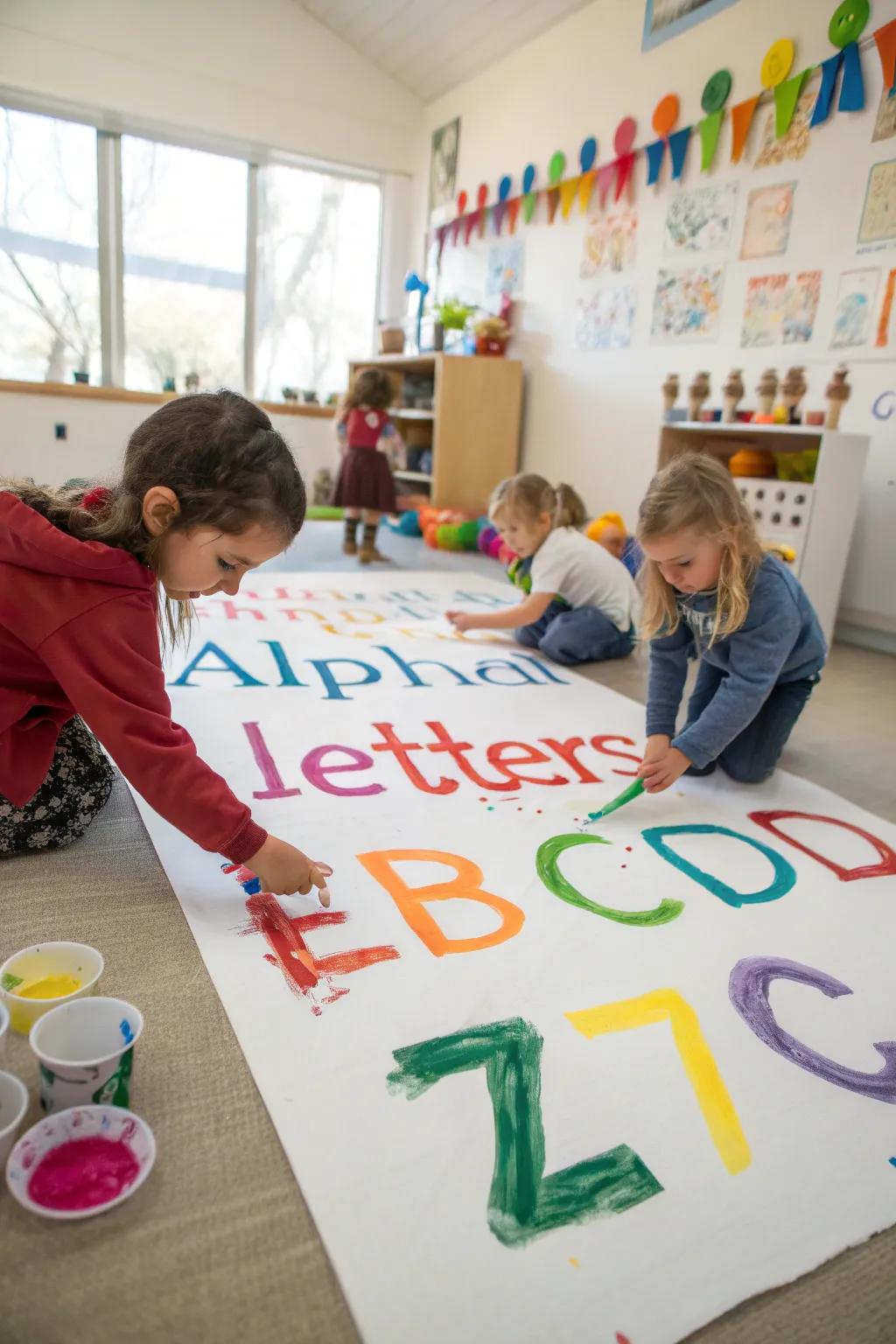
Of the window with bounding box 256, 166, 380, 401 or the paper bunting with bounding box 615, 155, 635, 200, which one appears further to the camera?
the window with bounding box 256, 166, 380, 401

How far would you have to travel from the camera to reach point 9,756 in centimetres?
90

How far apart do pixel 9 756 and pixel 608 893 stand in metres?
0.69

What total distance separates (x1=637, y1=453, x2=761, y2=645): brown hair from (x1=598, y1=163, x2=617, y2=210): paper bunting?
2.67 m

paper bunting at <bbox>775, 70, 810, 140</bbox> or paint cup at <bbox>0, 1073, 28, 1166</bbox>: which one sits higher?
paper bunting at <bbox>775, 70, 810, 140</bbox>

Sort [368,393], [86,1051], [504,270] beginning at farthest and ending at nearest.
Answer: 1. [504,270]
2. [368,393]
3. [86,1051]

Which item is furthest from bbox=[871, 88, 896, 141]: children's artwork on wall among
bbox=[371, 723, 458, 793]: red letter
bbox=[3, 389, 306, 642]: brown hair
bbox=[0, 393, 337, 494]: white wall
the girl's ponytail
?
bbox=[0, 393, 337, 494]: white wall

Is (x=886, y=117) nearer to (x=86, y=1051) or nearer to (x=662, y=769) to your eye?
(x=662, y=769)

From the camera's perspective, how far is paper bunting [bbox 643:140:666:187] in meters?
3.05

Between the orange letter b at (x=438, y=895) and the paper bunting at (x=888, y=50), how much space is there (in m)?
2.50

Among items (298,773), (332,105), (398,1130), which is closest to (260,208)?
(332,105)

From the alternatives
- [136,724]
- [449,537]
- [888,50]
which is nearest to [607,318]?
[449,537]

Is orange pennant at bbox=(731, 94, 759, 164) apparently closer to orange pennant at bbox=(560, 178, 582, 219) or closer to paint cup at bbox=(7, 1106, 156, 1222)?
orange pennant at bbox=(560, 178, 582, 219)

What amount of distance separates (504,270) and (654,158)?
108 centimetres

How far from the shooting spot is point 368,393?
336cm
